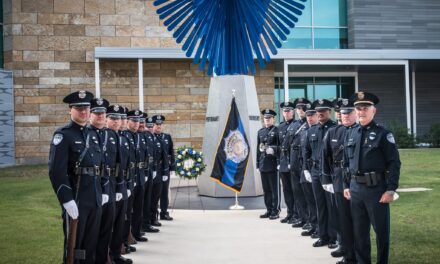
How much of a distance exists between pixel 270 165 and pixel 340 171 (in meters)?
3.40

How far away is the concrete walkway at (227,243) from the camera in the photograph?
5.89 m

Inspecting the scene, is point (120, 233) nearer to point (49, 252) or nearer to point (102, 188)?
point (102, 188)

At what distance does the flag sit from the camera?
10.7 metres

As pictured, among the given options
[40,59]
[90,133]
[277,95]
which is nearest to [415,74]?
[277,95]

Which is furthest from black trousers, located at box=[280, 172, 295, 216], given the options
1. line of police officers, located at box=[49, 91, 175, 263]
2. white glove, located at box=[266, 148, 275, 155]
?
line of police officers, located at box=[49, 91, 175, 263]

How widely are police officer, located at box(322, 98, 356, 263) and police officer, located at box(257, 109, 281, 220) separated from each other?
8.90 feet

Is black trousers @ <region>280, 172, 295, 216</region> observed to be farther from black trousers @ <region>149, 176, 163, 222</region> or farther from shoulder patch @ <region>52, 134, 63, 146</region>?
shoulder patch @ <region>52, 134, 63, 146</region>

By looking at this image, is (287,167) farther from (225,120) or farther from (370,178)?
(370,178)

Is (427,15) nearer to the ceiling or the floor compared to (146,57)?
nearer to the ceiling

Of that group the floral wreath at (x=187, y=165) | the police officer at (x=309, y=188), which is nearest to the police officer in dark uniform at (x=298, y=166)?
the police officer at (x=309, y=188)

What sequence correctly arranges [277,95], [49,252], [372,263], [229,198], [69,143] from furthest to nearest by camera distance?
[277,95] < [229,198] < [49,252] < [372,263] < [69,143]

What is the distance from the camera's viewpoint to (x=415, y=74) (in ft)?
77.6

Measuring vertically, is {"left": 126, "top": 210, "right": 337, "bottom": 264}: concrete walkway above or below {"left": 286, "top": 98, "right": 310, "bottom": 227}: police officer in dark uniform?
below

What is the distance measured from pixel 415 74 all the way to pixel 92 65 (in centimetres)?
1473
